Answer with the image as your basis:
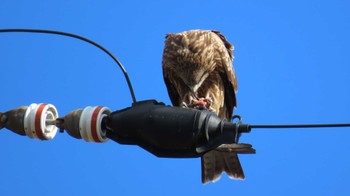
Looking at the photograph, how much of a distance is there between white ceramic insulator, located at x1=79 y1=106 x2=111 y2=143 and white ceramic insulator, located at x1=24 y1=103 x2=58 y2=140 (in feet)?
1.02

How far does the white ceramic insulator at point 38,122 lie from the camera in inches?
214

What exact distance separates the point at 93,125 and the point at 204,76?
4.16 metres

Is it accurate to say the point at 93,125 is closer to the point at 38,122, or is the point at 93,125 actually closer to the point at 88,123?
the point at 88,123

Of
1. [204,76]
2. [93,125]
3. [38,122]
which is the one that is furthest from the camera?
[204,76]

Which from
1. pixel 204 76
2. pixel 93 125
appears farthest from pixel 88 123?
pixel 204 76

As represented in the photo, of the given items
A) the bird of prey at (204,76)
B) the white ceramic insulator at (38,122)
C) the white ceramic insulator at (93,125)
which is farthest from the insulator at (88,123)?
the bird of prey at (204,76)

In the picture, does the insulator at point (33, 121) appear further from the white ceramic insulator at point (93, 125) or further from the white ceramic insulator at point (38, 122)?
the white ceramic insulator at point (93, 125)

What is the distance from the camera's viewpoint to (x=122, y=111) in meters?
5.37

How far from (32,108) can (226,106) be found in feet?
16.1

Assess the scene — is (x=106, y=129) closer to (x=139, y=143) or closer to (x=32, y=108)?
(x=139, y=143)

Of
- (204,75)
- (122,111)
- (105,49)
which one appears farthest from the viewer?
(204,75)

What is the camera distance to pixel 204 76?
9344 millimetres


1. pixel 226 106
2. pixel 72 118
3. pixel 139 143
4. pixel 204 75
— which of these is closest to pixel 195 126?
pixel 139 143

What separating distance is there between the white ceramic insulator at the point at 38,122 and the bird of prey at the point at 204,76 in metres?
3.27
